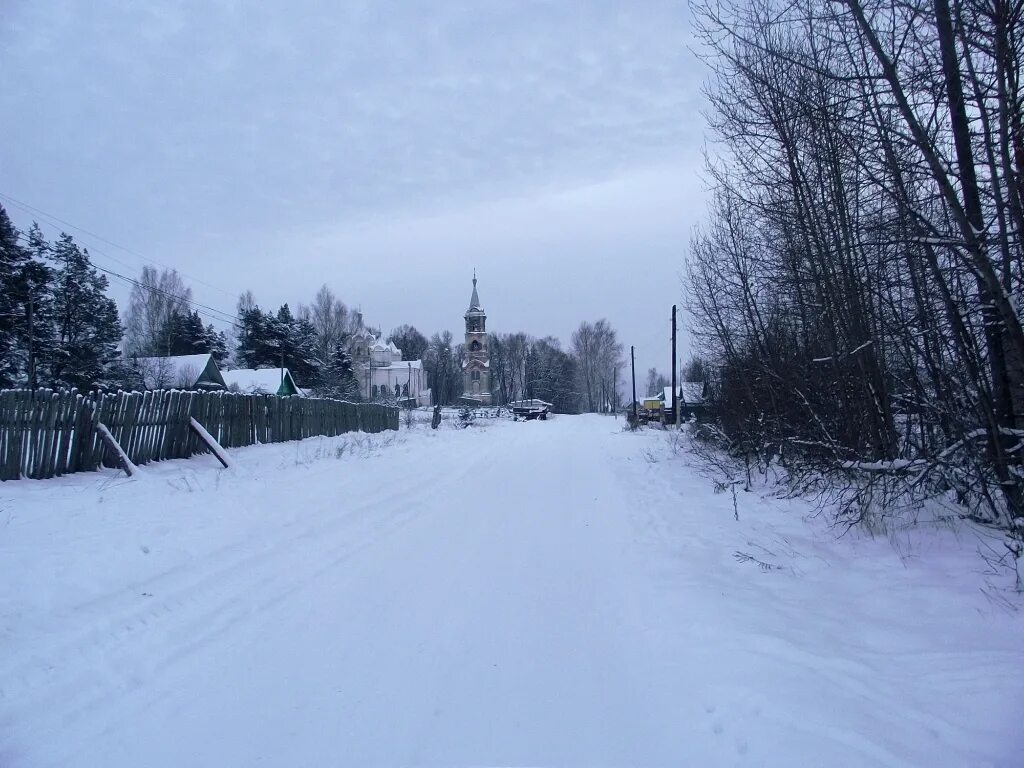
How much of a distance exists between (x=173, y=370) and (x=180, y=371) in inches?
23.9

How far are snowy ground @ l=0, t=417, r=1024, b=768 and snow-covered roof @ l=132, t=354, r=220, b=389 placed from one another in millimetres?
37382

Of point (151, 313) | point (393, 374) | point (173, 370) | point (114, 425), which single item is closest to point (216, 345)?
point (151, 313)

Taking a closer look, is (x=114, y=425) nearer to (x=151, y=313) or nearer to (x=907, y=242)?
(x=907, y=242)

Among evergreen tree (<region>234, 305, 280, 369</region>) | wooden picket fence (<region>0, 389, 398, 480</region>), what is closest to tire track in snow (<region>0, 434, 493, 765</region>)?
wooden picket fence (<region>0, 389, 398, 480</region>)

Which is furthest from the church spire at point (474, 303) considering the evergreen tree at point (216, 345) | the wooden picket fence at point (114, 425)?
the wooden picket fence at point (114, 425)

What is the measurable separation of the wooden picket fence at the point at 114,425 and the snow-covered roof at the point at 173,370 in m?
28.8

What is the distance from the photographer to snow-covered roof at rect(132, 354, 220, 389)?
4124cm

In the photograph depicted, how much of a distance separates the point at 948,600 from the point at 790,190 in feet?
22.2

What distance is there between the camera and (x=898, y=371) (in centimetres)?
755

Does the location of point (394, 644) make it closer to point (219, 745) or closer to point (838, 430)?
point (219, 745)

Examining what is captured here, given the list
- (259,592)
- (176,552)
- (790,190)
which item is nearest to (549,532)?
(259,592)

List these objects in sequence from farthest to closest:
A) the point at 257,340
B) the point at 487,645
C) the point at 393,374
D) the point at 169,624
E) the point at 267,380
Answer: the point at 393,374 → the point at 257,340 → the point at 267,380 → the point at 169,624 → the point at 487,645

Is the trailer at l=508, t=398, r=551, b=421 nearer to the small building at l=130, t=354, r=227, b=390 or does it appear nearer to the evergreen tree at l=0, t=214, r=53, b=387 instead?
the small building at l=130, t=354, r=227, b=390

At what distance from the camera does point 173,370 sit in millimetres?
42469
